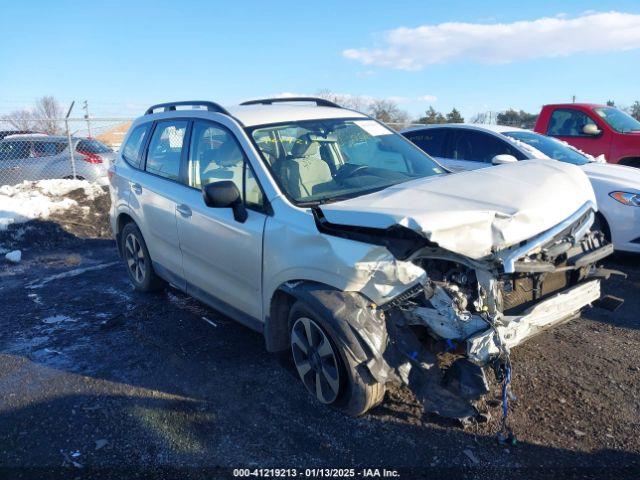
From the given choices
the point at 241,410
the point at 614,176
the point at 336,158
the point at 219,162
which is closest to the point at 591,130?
the point at 614,176

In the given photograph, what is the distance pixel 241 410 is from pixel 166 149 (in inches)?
105

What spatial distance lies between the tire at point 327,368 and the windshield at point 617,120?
7963 mm

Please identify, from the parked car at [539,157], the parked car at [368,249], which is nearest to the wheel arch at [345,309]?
the parked car at [368,249]

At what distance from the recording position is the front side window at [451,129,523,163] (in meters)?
7.13

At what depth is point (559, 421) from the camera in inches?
127

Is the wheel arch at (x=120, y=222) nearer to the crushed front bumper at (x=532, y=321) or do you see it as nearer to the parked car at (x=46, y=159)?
the crushed front bumper at (x=532, y=321)

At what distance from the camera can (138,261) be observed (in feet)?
18.8

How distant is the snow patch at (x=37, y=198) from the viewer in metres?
9.05

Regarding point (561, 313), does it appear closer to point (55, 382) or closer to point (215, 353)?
point (215, 353)

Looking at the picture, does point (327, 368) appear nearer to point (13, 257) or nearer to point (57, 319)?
point (57, 319)

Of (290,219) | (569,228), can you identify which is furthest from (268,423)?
(569,228)

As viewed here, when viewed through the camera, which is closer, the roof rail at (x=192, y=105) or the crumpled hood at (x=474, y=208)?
the crumpled hood at (x=474, y=208)

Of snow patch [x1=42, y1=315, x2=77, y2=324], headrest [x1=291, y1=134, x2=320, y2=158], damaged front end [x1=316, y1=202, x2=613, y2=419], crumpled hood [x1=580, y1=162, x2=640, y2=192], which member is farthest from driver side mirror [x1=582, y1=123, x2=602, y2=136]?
snow patch [x1=42, y1=315, x2=77, y2=324]

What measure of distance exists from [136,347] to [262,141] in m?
2.09
